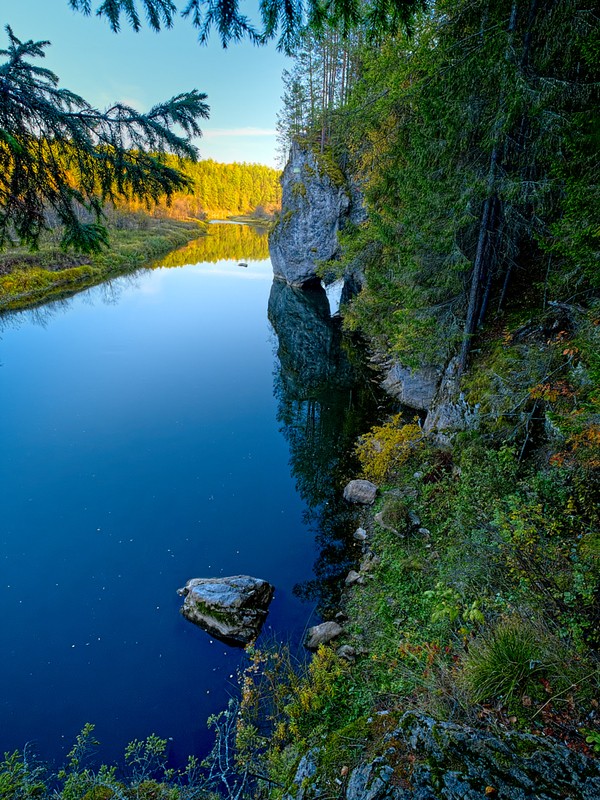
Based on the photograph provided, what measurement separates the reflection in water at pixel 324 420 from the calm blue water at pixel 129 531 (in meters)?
0.41

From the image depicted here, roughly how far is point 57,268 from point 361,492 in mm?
38238

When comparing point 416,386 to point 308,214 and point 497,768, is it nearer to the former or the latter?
point 497,768

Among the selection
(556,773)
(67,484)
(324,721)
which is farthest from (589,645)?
(67,484)

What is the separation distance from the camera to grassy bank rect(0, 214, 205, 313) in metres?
29.9

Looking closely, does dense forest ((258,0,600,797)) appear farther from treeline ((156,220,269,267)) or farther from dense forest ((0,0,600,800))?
treeline ((156,220,269,267))

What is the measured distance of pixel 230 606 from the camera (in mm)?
7824

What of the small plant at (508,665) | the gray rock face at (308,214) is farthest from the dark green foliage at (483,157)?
the gray rock face at (308,214)

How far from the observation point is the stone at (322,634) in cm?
723

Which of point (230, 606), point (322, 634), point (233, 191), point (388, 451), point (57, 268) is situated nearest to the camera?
point (322, 634)

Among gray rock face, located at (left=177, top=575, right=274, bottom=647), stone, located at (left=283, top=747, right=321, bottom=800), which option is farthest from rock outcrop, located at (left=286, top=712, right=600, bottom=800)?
gray rock face, located at (left=177, top=575, right=274, bottom=647)

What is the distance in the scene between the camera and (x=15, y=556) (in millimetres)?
9445

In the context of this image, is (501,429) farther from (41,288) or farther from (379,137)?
(41,288)

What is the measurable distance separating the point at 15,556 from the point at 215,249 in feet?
207

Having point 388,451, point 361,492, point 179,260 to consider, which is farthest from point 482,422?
point 179,260
